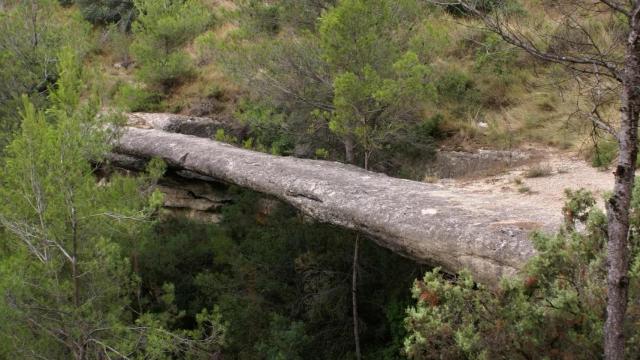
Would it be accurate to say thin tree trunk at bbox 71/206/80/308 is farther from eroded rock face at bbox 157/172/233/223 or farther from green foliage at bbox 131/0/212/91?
green foliage at bbox 131/0/212/91

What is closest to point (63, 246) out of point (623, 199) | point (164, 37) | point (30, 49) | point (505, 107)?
point (30, 49)

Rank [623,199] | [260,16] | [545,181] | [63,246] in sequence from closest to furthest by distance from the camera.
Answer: [623,199] → [63,246] → [545,181] → [260,16]

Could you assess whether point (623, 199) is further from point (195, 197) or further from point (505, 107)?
point (195, 197)

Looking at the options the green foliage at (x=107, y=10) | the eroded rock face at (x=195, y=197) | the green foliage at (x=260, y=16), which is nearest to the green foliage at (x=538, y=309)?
the green foliage at (x=260, y=16)

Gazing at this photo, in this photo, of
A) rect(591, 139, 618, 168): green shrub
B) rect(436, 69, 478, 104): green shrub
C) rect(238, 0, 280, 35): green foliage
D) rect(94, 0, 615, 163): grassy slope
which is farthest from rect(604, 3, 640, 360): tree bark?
rect(436, 69, 478, 104): green shrub

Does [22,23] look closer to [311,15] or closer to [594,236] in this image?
[311,15]

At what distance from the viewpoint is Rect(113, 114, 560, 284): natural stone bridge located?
471cm

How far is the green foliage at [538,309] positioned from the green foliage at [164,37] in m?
12.9

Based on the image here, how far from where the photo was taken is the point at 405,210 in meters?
5.66

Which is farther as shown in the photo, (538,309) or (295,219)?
(295,219)

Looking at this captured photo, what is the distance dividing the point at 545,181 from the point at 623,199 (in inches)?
212

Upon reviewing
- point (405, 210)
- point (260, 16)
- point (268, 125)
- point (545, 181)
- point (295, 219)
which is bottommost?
point (295, 219)

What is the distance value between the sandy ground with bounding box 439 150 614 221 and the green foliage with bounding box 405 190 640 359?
7.99 feet

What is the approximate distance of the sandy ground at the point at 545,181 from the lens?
6781mm
